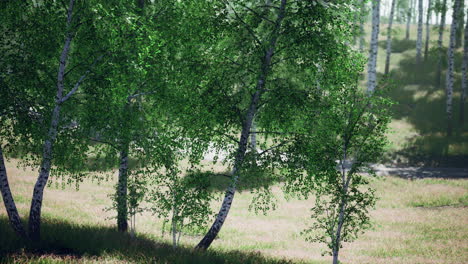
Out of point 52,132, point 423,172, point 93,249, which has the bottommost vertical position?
point 93,249

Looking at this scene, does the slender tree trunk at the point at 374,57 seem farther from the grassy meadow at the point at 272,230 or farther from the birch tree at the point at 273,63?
the birch tree at the point at 273,63

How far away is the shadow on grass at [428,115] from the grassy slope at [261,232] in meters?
5.71

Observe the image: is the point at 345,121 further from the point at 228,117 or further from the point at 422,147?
the point at 422,147

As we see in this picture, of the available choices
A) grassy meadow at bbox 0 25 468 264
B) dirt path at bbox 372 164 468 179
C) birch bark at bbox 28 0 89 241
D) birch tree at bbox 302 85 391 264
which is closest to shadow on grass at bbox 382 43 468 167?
grassy meadow at bbox 0 25 468 264

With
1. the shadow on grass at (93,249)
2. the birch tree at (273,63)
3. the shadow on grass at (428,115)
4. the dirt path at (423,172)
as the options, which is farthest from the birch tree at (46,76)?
the dirt path at (423,172)

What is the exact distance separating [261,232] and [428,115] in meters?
25.6

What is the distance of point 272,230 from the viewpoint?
1784cm

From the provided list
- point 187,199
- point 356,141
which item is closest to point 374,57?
point 356,141

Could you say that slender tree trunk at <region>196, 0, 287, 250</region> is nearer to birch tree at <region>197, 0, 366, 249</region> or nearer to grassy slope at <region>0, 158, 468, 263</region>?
birch tree at <region>197, 0, 366, 249</region>

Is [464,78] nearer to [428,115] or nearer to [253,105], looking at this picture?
[428,115]

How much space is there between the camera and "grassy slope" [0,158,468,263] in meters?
10.7

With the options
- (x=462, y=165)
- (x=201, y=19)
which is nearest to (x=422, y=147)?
(x=462, y=165)

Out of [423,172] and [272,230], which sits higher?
[423,172]

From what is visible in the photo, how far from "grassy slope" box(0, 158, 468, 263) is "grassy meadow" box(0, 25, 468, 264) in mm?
30
